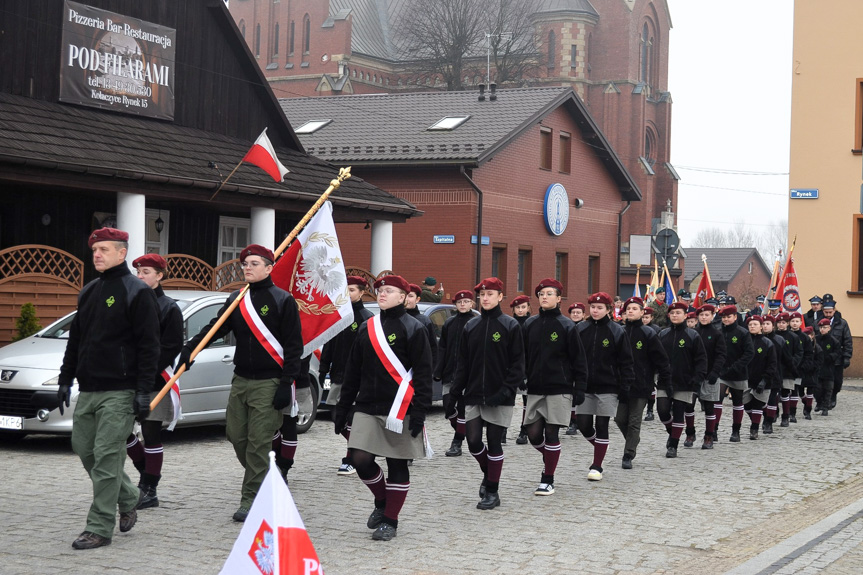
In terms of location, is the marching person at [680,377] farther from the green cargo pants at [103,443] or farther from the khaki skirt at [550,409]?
the green cargo pants at [103,443]

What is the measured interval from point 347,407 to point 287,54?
6737 centimetres

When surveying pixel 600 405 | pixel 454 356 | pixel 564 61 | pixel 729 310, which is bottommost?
pixel 600 405

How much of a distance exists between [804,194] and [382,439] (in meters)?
23.7

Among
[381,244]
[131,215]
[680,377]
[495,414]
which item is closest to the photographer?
[495,414]

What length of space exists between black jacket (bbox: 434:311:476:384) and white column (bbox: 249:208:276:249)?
8834mm

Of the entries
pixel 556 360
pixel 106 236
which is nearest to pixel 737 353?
pixel 556 360

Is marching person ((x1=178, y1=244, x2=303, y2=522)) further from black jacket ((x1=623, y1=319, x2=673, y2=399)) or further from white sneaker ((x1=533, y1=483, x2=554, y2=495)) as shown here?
black jacket ((x1=623, y1=319, x2=673, y2=399))

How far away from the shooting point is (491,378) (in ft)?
30.4

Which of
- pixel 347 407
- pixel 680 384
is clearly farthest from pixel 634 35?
pixel 347 407

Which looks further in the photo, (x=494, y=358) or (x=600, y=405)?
(x=600, y=405)

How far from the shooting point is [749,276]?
87.4m

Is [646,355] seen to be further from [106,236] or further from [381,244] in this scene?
[381,244]

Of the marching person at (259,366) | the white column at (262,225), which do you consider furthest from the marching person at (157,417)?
the white column at (262,225)

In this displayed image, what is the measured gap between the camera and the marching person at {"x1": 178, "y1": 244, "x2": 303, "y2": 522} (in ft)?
26.3
